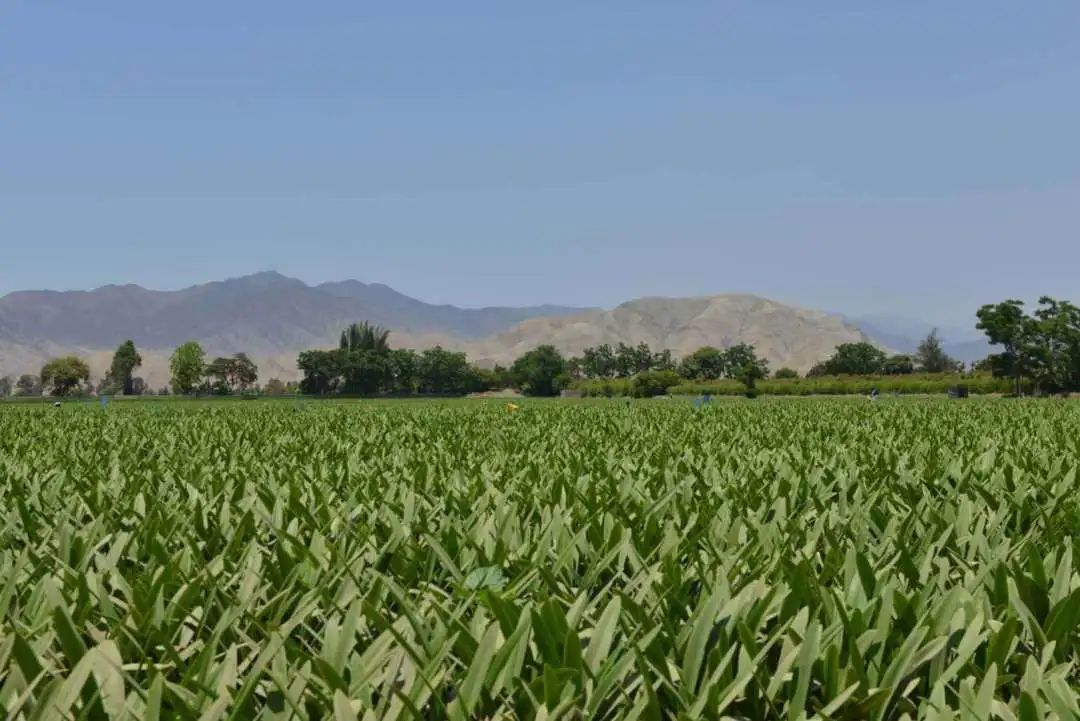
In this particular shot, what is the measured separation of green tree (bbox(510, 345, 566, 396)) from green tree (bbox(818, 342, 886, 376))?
164 feet

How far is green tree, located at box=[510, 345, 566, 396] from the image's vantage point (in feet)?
492

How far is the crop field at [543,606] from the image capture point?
5.52ft

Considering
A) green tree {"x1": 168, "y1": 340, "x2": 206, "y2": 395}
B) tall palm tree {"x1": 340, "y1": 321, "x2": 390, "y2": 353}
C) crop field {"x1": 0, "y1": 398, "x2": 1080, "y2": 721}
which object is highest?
tall palm tree {"x1": 340, "y1": 321, "x2": 390, "y2": 353}

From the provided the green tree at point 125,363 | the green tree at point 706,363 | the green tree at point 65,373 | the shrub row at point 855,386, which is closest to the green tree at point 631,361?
the green tree at point 706,363

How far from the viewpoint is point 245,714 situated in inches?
66.4

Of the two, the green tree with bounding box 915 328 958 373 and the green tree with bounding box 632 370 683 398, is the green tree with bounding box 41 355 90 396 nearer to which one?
the green tree with bounding box 632 370 683 398

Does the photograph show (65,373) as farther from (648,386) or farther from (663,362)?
(663,362)

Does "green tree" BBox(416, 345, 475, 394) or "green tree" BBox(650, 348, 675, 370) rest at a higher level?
"green tree" BBox(650, 348, 675, 370)

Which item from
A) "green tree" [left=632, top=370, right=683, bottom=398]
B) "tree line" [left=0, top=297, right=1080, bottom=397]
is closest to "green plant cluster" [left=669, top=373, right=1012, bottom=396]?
"green tree" [left=632, top=370, right=683, bottom=398]

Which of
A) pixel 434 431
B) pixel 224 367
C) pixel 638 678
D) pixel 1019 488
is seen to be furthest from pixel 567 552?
pixel 224 367

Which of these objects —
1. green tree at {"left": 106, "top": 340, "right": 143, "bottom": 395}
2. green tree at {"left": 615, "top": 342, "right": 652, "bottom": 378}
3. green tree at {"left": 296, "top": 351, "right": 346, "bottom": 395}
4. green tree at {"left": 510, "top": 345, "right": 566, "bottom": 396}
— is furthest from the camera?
green tree at {"left": 615, "top": 342, "right": 652, "bottom": 378}

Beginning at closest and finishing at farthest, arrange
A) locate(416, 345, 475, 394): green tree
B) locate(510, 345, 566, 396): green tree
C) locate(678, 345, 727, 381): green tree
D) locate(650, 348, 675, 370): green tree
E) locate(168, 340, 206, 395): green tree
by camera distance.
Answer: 1. locate(510, 345, 566, 396): green tree
2. locate(168, 340, 206, 395): green tree
3. locate(416, 345, 475, 394): green tree
4. locate(678, 345, 727, 381): green tree
5. locate(650, 348, 675, 370): green tree

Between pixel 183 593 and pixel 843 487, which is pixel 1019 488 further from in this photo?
pixel 183 593

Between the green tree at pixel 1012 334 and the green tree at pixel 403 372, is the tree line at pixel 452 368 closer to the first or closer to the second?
the green tree at pixel 403 372
